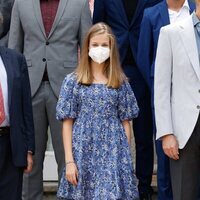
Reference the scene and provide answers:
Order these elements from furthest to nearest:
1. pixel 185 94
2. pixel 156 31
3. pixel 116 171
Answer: pixel 156 31 → pixel 116 171 → pixel 185 94

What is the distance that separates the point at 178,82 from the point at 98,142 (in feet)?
2.50

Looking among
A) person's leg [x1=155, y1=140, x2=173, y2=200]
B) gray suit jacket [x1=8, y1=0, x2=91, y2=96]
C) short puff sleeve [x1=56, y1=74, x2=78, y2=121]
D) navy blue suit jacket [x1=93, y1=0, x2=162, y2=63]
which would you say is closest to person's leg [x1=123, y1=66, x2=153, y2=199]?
navy blue suit jacket [x1=93, y1=0, x2=162, y2=63]

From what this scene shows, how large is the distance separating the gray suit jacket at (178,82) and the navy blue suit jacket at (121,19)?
119 cm

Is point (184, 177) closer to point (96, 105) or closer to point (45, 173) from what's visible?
point (96, 105)

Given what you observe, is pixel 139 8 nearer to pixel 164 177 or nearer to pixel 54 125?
pixel 54 125

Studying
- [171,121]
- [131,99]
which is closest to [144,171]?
[131,99]

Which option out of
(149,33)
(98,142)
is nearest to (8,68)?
(98,142)

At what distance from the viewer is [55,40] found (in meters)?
5.48

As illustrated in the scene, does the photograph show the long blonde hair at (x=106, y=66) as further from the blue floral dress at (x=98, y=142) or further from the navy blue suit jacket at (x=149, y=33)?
the navy blue suit jacket at (x=149, y=33)

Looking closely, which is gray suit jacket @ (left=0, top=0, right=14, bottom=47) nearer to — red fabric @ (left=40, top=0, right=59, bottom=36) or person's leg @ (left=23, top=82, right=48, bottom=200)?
red fabric @ (left=40, top=0, right=59, bottom=36)

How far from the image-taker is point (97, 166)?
468 centimetres

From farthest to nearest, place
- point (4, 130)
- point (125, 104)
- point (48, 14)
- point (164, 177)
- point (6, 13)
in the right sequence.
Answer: point (6, 13) < point (48, 14) < point (164, 177) < point (125, 104) < point (4, 130)

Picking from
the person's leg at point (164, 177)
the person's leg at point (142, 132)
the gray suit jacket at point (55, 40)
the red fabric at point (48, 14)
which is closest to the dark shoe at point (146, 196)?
the person's leg at point (142, 132)

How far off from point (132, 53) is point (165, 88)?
1296 millimetres
